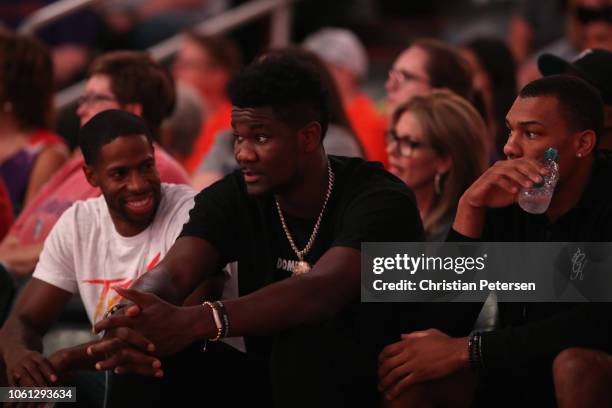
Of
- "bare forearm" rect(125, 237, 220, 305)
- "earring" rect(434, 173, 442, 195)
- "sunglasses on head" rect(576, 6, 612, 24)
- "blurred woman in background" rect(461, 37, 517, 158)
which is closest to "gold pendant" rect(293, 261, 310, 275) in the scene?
"bare forearm" rect(125, 237, 220, 305)

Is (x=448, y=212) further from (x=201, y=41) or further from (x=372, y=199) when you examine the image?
(x=201, y=41)

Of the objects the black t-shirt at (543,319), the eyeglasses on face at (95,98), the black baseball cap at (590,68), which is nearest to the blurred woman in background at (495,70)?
the black baseball cap at (590,68)

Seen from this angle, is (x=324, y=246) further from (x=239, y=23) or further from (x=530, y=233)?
(x=239, y=23)

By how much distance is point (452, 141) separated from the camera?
3.82 m

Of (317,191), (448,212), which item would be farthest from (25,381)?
(448,212)

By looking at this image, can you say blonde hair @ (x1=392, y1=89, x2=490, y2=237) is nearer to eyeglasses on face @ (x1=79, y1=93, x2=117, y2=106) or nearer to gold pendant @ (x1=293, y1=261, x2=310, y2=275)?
gold pendant @ (x1=293, y1=261, x2=310, y2=275)

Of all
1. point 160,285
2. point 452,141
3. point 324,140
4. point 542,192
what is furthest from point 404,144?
point 160,285

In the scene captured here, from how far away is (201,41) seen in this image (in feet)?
21.1

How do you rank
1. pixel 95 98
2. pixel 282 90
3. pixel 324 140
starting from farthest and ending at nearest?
1. pixel 324 140
2. pixel 95 98
3. pixel 282 90

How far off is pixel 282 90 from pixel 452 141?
0.91m

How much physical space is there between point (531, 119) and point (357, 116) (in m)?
2.91

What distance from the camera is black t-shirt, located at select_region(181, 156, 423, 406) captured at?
2777 mm

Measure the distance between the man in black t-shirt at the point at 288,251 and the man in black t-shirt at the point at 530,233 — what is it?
162 millimetres

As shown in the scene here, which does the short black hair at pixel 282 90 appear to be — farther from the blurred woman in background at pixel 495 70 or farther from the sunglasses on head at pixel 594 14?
the sunglasses on head at pixel 594 14
